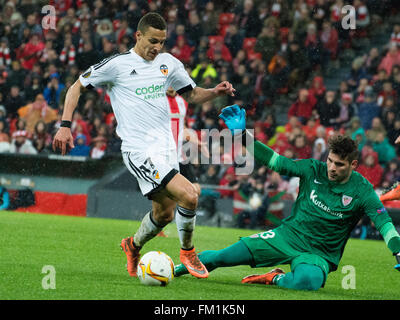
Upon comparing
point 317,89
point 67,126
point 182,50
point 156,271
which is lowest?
point 156,271

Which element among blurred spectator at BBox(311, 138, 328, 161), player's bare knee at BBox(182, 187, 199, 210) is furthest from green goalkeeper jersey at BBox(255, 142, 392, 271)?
blurred spectator at BBox(311, 138, 328, 161)

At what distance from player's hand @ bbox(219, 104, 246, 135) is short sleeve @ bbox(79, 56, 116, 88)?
4.04 ft

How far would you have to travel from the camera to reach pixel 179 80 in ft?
23.4

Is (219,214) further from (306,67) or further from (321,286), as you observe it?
(321,286)

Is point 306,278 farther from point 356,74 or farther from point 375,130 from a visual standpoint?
point 356,74

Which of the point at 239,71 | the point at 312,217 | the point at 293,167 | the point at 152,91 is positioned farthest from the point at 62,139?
the point at 239,71

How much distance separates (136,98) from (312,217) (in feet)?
5.89

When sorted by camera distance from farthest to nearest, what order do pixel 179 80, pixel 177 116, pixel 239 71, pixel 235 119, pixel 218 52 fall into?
pixel 218 52, pixel 239 71, pixel 177 116, pixel 179 80, pixel 235 119

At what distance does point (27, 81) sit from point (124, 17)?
265 centimetres

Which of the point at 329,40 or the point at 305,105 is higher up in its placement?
the point at 329,40

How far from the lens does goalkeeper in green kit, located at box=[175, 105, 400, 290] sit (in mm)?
Answer: 6062

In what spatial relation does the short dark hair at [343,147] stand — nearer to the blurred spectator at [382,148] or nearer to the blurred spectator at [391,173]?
the blurred spectator at [391,173]

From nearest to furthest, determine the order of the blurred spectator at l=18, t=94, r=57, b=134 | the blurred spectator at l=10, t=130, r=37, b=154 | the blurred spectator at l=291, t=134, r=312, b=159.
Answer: the blurred spectator at l=291, t=134, r=312, b=159 → the blurred spectator at l=10, t=130, r=37, b=154 → the blurred spectator at l=18, t=94, r=57, b=134
